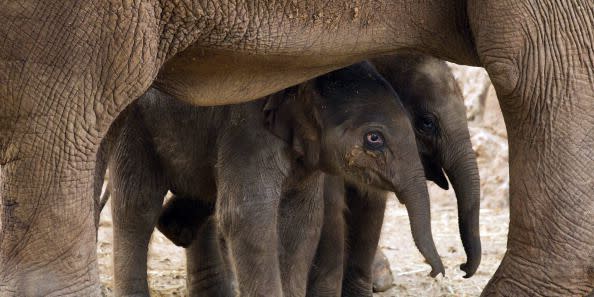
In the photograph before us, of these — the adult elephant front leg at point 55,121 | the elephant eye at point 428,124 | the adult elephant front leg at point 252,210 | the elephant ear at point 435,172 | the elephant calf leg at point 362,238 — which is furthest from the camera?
the elephant calf leg at point 362,238

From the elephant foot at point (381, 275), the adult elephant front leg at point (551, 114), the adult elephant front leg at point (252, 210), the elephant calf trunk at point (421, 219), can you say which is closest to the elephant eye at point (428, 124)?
the elephant calf trunk at point (421, 219)

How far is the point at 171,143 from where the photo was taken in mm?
5539

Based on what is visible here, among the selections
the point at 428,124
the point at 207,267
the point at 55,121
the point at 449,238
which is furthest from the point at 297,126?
the point at 449,238

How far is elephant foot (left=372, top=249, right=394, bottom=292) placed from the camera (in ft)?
22.0

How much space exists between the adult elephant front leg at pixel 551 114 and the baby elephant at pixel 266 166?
62cm

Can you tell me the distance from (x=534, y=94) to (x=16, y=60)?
166 centimetres

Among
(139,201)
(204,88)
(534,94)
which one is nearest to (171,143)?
(139,201)

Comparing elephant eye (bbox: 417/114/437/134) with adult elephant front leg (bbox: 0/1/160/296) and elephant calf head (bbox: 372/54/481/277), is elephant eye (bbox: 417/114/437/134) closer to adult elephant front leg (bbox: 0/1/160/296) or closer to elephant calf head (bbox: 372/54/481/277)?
elephant calf head (bbox: 372/54/481/277)

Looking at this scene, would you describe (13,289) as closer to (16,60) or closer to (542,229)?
(16,60)

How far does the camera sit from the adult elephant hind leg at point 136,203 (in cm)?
564

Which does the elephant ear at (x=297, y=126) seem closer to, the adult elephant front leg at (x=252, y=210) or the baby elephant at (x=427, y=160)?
the adult elephant front leg at (x=252, y=210)

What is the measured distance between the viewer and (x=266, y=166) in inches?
205

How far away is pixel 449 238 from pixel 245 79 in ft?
12.3

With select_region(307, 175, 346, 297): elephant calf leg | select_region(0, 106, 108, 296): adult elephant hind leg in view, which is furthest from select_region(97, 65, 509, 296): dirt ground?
select_region(0, 106, 108, 296): adult elephant hind leg
